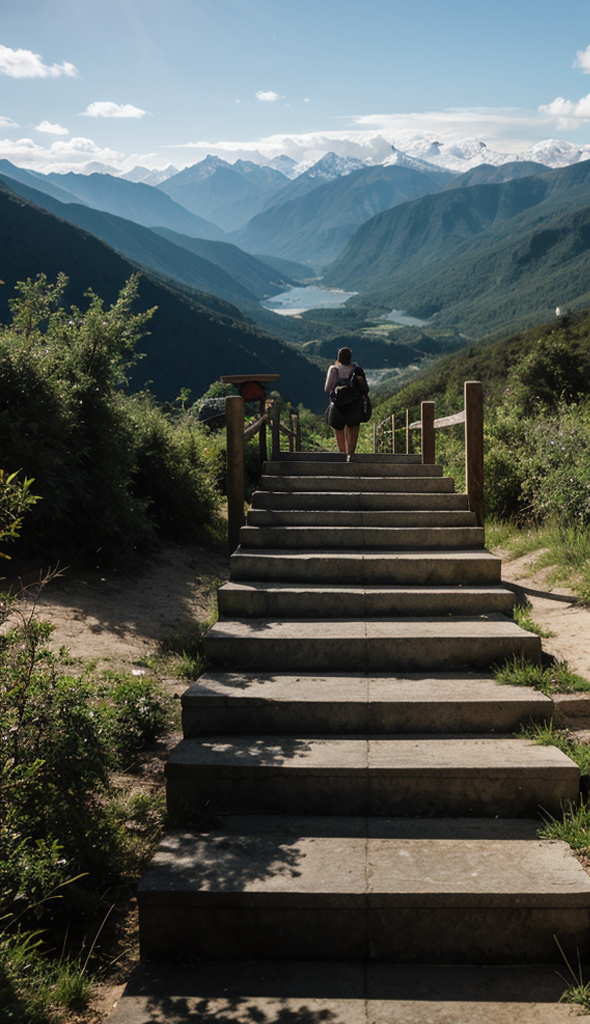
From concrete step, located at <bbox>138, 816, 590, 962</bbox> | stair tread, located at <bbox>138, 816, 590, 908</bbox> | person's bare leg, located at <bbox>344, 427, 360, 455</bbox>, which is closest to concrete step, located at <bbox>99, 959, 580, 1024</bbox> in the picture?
concrete step, located at <bbox>138, 816, 590, 962</bbox>

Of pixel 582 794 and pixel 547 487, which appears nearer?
pixel 582 794

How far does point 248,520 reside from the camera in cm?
661

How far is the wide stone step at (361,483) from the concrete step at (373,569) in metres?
1.48

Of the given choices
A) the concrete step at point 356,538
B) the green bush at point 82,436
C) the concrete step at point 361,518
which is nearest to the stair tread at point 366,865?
the concrete step at point 356,538

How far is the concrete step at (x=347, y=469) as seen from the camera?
776 cm

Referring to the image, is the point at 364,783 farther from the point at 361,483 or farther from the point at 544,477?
the point at 544,477

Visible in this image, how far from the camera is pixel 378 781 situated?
3854 mm

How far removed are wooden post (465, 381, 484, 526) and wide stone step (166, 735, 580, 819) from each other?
2986mm

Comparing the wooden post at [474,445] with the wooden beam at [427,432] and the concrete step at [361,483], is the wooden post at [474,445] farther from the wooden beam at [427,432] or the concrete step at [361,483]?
the wooden beam at [427,432]

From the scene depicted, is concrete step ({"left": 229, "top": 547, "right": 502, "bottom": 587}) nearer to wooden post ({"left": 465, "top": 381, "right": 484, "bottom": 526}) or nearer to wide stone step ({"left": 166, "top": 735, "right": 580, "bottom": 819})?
wooden post ({"left": 465, "top": 381, "right": 484, "bottom": 526})

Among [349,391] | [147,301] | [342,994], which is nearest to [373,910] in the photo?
[342,994]

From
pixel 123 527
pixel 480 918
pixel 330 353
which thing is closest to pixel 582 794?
pixel 480 918

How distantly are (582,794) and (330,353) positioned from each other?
181670 mm

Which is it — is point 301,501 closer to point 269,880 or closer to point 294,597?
point 294,597
